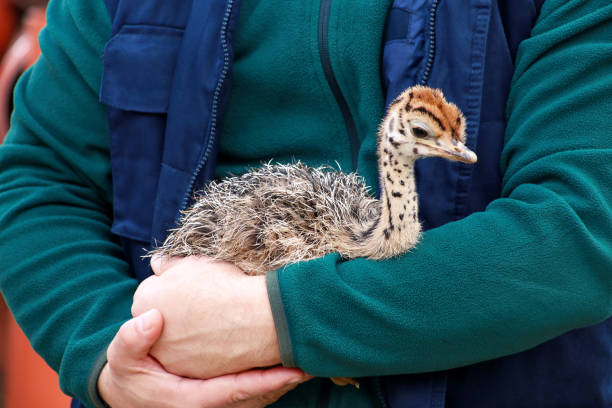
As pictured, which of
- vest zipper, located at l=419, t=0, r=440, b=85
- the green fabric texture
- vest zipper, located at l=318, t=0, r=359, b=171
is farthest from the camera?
vest zipper, located at l=318, t=0, r=359, b=171

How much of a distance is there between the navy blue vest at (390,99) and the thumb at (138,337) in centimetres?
40

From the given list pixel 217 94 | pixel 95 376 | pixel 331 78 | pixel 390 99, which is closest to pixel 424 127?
pixel 390 99

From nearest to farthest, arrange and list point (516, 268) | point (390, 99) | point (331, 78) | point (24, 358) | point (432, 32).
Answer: point (516, 268)
point (432, 32)
point (390, 99)
point (331, 78)
point (24, 358)

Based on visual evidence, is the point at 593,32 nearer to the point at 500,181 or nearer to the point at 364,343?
the point at 500,181

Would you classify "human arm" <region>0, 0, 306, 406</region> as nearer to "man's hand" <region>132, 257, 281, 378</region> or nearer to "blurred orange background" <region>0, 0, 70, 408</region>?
"man's hand" <region>132, 257, 281, 378</region>

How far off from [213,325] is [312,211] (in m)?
0.52

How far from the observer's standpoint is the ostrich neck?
5.01ft

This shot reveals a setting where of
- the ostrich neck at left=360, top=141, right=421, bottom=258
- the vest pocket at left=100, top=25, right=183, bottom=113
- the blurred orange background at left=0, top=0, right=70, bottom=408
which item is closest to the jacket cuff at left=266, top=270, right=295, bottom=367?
the ostrich neck at left=360, top=141, right=421, bottom=258

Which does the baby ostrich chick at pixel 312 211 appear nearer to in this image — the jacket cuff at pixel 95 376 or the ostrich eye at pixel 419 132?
the ostrich eye at pixel 419 132

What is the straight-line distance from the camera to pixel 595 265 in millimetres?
1312

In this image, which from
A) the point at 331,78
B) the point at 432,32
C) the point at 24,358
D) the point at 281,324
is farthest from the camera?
the point at 24,358

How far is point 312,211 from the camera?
1.82 meters

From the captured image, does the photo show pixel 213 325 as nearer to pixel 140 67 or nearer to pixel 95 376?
pixel 95 376

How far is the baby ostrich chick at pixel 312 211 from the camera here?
1.55m
